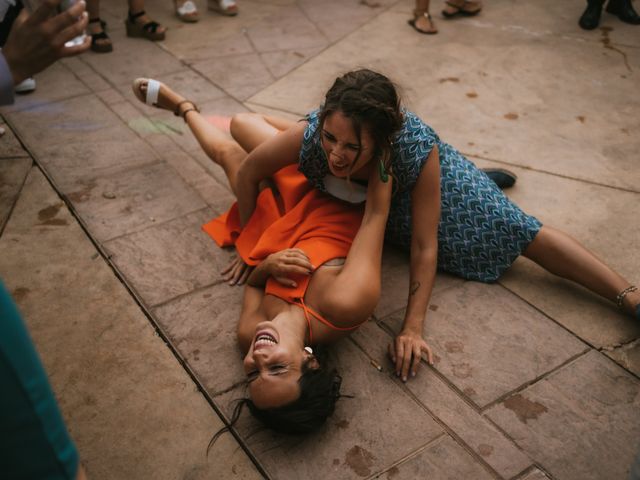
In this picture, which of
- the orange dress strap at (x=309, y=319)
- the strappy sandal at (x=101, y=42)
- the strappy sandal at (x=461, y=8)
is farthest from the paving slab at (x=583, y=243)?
the strappy sandal at (x=101, y=42)

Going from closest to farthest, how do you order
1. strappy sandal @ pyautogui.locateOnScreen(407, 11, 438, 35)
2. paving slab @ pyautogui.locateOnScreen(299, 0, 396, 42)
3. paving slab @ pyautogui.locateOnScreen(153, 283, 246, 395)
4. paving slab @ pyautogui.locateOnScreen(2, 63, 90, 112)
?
1. paving slab @ pyautogui.locateOnScreen(153, 283, 246, 395)
2. paving slab @ pyautogui.locateOnScreen(2, 63, 90, 112)
3. strappy sandal @ pyautogui.locateOnScreen(407, 11, 438, 35)
4. paving slab @ pyautogui.locateOnScreen(299, 0, 396, 42)

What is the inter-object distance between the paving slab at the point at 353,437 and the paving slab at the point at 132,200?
1113 mm

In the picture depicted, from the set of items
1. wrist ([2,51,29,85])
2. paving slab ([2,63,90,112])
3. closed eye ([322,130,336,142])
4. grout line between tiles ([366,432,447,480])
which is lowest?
paving slab ([2,63,90,112])


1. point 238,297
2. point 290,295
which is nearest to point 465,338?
point 290,295

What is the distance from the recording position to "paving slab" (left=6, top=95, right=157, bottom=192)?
317 cm

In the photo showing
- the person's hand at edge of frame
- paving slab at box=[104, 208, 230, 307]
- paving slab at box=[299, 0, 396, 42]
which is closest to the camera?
the person's hand at edge of frame

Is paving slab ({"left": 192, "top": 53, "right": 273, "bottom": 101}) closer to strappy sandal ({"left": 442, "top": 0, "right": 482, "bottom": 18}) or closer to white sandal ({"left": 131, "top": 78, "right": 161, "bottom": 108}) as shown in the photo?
white sandal ({"left": 131, "top": 78, "right": 161, "bottom": 108})

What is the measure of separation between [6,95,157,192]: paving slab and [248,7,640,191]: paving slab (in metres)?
0.91

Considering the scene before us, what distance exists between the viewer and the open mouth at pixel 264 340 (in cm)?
193

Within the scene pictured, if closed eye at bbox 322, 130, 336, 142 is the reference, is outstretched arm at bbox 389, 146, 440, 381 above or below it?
below

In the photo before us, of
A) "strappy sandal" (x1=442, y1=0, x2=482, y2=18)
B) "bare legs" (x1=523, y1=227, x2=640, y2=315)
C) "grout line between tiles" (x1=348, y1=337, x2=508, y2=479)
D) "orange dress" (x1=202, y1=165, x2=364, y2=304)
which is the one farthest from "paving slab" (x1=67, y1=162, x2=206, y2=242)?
"strappy sandal" (x1=442, y1=0, x2=482, y2=18)

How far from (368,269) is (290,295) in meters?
0.29

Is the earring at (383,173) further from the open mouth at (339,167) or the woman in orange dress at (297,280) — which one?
the open mouth at (339,167)

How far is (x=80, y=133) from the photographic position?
345cm
